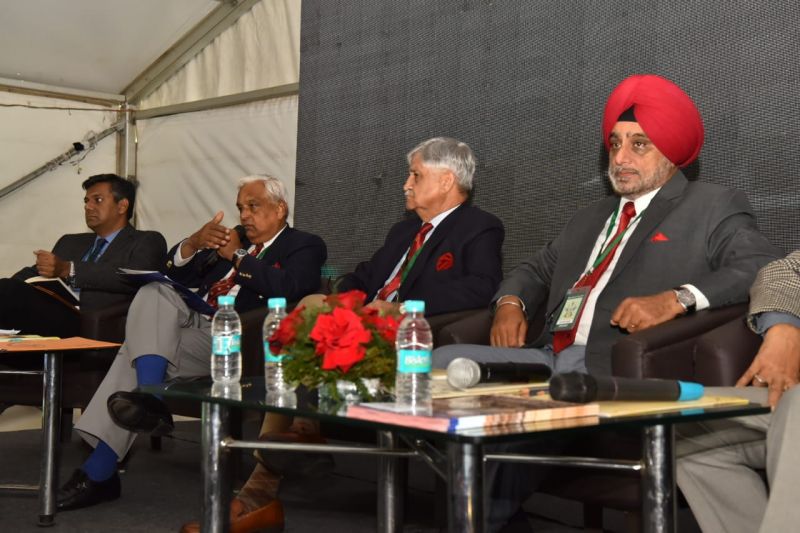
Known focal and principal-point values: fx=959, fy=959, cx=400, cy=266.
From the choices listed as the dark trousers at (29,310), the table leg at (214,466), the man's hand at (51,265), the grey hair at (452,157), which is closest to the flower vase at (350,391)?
the table leg at (214,466)

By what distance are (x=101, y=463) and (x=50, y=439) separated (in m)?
0.23

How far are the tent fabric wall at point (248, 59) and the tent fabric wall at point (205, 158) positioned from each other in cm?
13

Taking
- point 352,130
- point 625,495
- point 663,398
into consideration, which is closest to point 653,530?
point 663,398

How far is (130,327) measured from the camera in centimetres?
330

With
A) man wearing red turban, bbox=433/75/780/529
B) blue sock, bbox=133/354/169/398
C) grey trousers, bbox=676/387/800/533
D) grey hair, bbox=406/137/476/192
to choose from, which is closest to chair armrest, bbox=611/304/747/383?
man wearing red turban, bbox=433/75/780/529

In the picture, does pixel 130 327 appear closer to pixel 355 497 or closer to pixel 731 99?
pixel 355 497

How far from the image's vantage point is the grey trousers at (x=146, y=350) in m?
3.17

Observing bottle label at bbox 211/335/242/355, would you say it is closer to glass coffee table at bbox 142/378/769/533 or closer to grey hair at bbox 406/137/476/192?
glass coffee table at bbox 142/378/769/533

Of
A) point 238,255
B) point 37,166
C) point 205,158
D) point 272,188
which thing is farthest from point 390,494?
point 37,166

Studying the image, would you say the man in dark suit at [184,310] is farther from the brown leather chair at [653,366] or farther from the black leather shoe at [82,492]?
the brown leather chair at [653,366]

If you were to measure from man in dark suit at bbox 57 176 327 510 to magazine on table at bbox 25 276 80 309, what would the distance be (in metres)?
0.47

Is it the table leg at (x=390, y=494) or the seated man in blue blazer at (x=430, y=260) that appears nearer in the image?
the table leg at (x=390, y=494)

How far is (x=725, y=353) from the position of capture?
2234 millimetres

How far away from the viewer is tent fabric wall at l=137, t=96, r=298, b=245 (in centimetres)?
559
